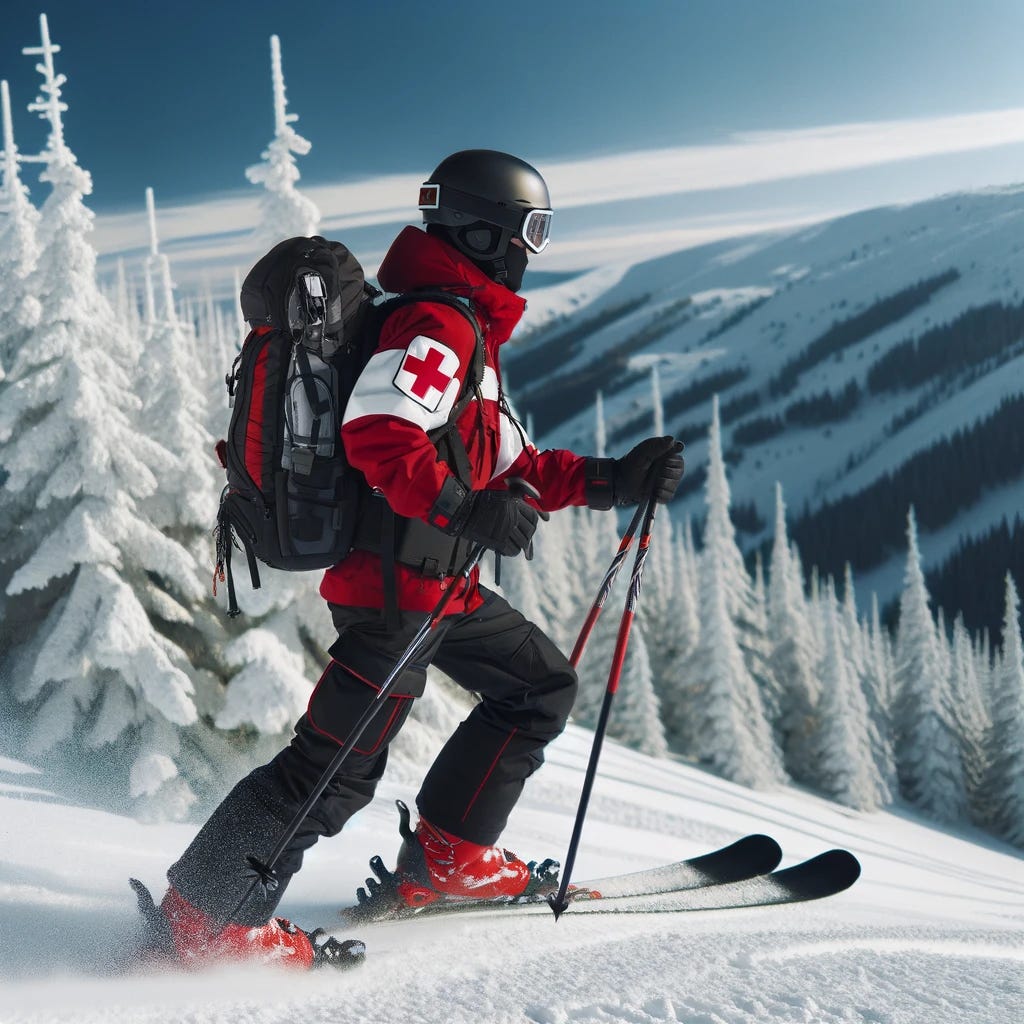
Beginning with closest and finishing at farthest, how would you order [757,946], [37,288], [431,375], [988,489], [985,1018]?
1. [985,1018]
2. [431,375]
3. [757,946]
4. [37,288]
5. [988,489]

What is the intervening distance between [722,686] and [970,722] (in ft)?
83.3

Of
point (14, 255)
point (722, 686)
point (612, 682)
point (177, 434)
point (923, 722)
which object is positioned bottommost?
point (612, 682)

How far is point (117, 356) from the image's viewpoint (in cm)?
1091

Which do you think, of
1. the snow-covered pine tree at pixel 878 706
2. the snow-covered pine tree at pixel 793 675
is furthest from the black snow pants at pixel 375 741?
the snow-covered pine tree at pixel 878 706

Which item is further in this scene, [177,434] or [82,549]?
[177,434]

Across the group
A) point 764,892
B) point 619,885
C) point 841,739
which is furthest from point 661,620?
point 619,885

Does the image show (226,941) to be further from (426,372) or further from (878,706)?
(878,706)

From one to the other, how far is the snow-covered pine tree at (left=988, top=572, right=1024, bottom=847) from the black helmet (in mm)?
43339

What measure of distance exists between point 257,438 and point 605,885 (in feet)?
10.1

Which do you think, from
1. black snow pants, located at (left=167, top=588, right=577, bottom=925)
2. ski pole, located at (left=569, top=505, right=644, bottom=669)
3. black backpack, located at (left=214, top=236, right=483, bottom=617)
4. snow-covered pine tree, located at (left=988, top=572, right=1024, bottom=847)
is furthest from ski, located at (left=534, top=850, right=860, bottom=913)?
snow-covered pine tree, located at (left=988, top=572, right=1024, bottom=847)

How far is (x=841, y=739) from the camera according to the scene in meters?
38.8

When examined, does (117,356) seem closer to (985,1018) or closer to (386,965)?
(386,965)

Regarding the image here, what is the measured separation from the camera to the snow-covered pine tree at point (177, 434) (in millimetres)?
8727

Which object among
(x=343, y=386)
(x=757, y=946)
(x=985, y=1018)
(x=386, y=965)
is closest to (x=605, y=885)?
(x=757, y=946)
